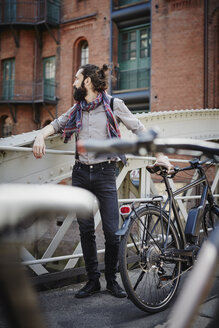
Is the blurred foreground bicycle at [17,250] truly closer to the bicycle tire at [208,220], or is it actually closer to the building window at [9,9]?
→ the bicycle tire at [208,220]

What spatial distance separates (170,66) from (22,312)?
17.2 meters

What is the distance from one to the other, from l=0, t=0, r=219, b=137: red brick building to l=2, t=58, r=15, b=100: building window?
0.10ft

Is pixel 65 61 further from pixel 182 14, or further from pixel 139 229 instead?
pixel 139 229

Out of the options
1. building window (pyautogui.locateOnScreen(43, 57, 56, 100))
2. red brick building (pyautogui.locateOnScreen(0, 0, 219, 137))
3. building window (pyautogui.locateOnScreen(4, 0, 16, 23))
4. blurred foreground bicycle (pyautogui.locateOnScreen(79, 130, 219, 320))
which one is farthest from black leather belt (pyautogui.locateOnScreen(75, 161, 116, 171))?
building window (pyautogui.locateOnScreen(4, 0, 16, 23))

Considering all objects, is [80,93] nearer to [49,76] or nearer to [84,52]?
[84,52]

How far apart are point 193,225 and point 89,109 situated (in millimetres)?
1255

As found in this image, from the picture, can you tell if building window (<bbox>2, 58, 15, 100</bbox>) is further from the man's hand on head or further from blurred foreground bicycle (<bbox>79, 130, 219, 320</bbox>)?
blurred foreground bicycle (<bbox>79, 130, 219, 320</bbox>)

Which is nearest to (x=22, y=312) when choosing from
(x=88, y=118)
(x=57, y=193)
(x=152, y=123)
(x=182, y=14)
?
(x=57, y=193)

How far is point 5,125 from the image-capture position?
22.3 metres

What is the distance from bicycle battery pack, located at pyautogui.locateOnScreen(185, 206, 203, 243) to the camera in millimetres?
2838

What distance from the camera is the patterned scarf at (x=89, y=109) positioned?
294cm

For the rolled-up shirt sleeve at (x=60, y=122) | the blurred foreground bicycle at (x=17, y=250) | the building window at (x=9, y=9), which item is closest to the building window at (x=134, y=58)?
the building window at (x=9, y=9)

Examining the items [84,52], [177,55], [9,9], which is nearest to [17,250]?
[177,55]

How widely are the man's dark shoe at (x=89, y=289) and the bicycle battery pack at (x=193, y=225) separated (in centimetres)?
88
